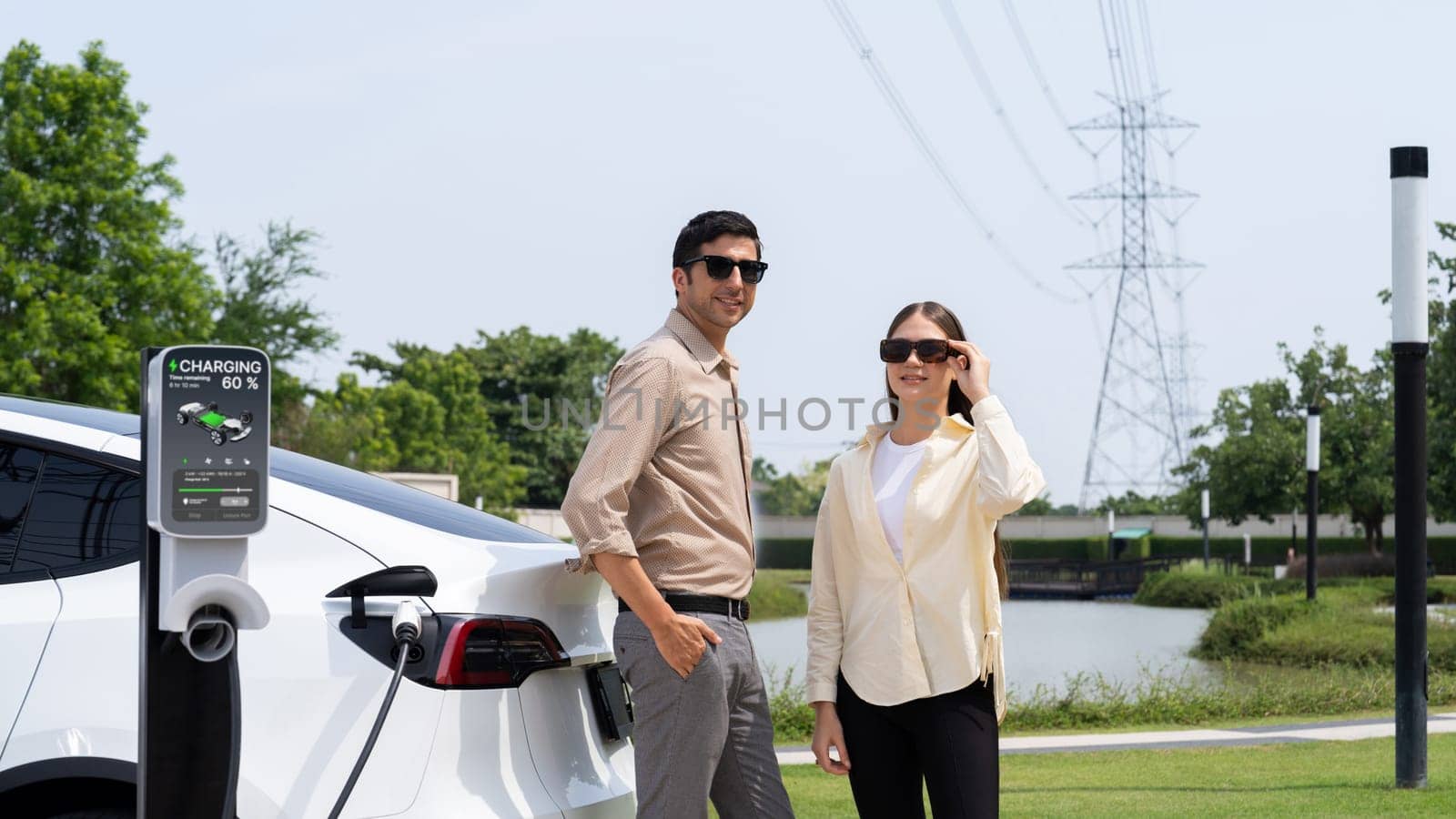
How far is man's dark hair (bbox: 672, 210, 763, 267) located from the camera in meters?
3.48

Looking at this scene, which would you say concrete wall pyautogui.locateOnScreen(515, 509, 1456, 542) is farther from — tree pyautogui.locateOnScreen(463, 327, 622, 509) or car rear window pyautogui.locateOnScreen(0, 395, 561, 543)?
car rear window pyautogui.locateOnScreen(0, 395, 561, 543)

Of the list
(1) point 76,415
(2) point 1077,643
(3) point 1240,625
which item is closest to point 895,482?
(1) point 76,415

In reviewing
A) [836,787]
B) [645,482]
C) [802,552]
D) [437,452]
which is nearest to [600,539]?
[645,482]

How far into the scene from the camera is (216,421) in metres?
2.68

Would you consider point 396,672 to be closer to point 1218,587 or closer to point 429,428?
point 1218,587

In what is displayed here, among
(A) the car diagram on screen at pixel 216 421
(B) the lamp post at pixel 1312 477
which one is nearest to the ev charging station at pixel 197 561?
(A) the car diagram on screen at pixel 216 421

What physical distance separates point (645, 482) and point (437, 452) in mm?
46966

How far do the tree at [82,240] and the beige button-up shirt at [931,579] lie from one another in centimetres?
2468

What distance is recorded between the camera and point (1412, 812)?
20.4 ft

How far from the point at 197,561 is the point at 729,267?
1392 mm

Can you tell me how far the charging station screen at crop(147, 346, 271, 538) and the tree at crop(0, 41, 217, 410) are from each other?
978 inches

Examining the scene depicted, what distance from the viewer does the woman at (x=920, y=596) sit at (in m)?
3.33

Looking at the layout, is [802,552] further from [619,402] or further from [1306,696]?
[619,402]

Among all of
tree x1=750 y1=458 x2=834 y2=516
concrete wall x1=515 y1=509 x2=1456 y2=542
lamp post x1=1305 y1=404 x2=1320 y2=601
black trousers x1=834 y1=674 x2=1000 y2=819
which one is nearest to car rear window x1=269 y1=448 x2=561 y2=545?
black trousers x1=834 y1=674 x2=1000 y2=819
